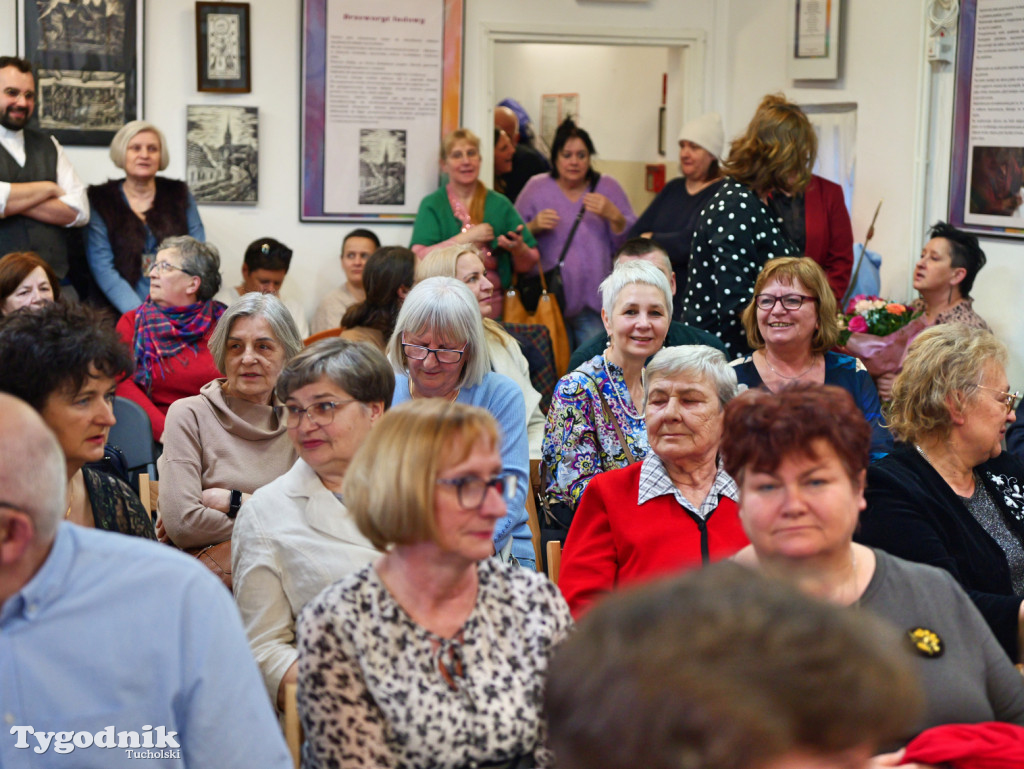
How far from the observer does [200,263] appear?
4785 millimetres

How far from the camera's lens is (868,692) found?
2.78ft

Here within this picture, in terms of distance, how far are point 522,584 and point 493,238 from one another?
4.32 metres

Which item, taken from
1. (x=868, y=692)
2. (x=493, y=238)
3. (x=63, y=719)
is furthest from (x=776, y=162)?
(x=868, y=692)

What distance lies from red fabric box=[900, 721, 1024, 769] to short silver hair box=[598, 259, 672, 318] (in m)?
2.10

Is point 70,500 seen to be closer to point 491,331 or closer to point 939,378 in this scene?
point 939,378

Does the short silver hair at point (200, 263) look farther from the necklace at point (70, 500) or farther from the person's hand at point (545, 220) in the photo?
the necklace at point (70, 500)

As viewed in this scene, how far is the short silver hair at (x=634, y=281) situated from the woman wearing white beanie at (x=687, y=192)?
194 cm

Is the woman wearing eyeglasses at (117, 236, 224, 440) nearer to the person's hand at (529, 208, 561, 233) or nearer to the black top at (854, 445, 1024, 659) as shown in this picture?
the person's hand at (529, 208, 561, 233)

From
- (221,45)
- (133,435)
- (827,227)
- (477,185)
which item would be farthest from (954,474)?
(221,45)

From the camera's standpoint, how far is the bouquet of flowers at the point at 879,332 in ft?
16.4

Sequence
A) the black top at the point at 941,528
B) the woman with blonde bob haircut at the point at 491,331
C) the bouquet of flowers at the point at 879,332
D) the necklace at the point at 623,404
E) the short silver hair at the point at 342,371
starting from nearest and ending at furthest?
the black top at the point at 941,528 < the short silver hair at the point at 342,371 < the necklace at the point at 623,404 < the woman with blonde bob haircut at the point at 491,331 < the bouquet of flowers at the point at 879,332

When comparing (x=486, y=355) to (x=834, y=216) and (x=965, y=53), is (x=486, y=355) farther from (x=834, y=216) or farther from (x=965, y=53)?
(x=965, y=53)

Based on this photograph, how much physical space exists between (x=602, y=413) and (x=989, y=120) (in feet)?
9.80

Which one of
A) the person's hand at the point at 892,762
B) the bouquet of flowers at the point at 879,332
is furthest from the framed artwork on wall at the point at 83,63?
the person's hand at the point at 892,762
